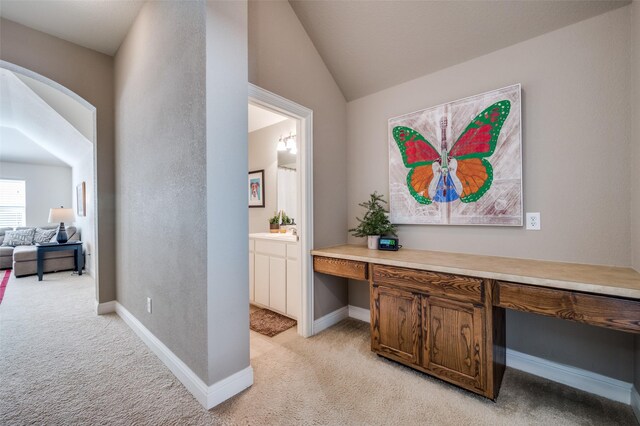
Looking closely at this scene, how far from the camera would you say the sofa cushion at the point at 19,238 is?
5877 mm

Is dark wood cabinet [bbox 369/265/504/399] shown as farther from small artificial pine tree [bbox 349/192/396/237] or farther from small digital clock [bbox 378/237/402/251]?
small artificial pine tree [bbox 349/192/396/237]

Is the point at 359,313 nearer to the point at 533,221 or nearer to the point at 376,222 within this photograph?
the point at 376,222

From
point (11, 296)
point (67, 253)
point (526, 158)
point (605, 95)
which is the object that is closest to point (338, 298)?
point (526, 158)

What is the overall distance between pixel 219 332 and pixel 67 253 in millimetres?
5702

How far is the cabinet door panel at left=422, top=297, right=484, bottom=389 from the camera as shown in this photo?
167 centimetres

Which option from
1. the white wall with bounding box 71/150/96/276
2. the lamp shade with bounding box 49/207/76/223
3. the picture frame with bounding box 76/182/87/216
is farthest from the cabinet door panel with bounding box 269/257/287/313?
the lamp shade with bounding box 49/207/76/223

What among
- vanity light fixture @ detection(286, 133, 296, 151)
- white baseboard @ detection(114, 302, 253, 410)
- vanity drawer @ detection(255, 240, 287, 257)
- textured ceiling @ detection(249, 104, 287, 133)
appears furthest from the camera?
vanity light fixture @ detection(286, 133, 296, 151)

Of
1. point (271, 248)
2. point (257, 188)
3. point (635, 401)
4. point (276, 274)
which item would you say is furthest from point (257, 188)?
point (635, 401)

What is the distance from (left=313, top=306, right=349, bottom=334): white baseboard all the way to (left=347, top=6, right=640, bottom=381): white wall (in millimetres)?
1391

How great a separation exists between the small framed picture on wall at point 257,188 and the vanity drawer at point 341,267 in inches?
73.0

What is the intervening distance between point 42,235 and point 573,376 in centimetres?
894

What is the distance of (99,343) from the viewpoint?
2445mm

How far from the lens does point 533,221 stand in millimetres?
1965

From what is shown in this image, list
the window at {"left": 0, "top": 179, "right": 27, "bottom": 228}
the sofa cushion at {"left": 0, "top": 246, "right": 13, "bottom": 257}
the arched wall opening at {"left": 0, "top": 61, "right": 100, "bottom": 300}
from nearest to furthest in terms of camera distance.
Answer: the arched wall opening at {"left": 0, "top": 61, "right": 100, "bottom": 300} → the sofa cushion at {"left": 0, "top": 246, "right": 13, "bottom": 257} → the window at {"left": 0, "top": 179, "right": 27, "bottom": 228}
